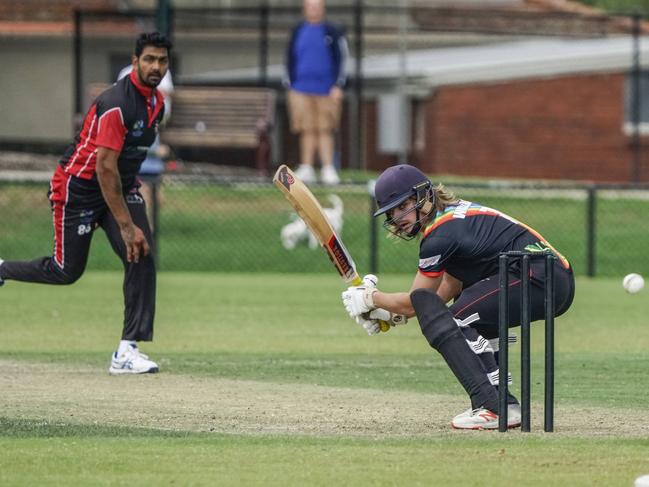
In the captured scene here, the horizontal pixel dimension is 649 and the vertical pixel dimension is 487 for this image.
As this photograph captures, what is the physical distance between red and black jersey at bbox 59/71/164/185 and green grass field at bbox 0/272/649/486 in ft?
4.75

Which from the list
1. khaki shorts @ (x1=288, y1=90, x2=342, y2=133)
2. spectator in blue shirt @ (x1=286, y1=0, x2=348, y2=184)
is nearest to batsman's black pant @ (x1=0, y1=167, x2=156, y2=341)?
spectator in blue shirt @ (x1=286, y1=0, x2=348, y2=184)

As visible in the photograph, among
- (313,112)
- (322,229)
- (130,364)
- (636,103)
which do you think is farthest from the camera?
(636,103)

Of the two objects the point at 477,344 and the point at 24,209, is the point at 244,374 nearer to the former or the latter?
the point at 477,344

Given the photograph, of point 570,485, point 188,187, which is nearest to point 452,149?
point 188,187

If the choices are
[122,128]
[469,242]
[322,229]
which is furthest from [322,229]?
[122,128]

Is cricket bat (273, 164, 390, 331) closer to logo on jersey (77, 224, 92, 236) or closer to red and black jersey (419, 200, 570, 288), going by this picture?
red and black jersey (419, 200, 570, 288)

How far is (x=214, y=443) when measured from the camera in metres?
7.85

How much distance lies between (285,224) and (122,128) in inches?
412

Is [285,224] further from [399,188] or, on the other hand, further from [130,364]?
[399,188]

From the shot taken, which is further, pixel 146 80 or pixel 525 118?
pixel 525 118

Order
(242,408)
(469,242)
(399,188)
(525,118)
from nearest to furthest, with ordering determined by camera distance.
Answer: (399,188) → (469,242) → (242,408) → (525,118)

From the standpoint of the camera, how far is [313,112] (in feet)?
71.9

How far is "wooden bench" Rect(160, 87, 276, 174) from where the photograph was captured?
2408 cm

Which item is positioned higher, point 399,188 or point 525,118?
point 399,188
